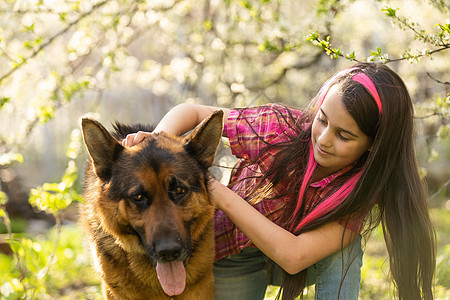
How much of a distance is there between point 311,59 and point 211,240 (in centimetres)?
372

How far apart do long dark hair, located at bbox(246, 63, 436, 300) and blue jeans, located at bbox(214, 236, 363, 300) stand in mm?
145

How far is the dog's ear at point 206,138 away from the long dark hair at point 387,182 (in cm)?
46

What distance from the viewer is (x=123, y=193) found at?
2.42 metres

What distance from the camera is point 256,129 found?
9.82 feet

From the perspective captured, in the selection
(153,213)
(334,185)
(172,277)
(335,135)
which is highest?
(335,135)

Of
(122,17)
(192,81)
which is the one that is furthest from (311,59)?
(122,17)

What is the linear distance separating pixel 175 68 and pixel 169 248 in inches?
153

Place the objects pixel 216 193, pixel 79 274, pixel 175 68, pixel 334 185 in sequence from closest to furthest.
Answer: pixel 216 193, pixel 334 185, pixel 79 274, pixel 175 68

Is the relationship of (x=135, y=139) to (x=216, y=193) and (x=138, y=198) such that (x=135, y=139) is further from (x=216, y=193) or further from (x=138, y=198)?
(x=216, y=193)

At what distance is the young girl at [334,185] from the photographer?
257 centimetres

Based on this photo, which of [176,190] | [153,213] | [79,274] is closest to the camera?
[153,213]

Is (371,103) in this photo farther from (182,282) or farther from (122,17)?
(122,17)

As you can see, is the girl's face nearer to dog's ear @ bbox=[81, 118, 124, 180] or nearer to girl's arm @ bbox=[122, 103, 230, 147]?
girl's arm @ bbox=[122, 103, 230, 147]

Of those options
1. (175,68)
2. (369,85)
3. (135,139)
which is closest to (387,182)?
(369,85)
